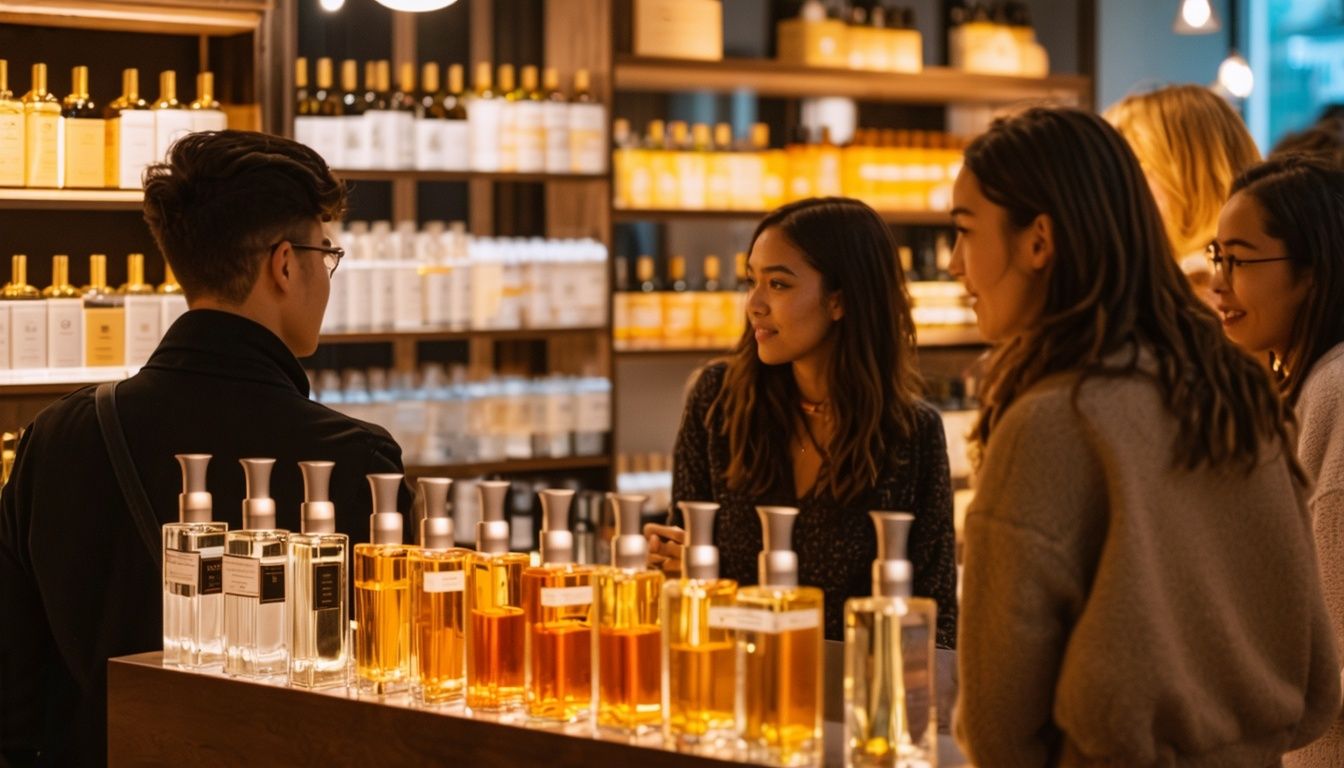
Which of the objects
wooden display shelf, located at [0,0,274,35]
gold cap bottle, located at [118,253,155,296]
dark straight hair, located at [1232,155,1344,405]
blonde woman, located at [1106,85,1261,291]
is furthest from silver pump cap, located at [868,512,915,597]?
wooden display shelf, located at [0,0,274,35]

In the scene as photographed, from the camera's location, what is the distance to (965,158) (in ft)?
5.66

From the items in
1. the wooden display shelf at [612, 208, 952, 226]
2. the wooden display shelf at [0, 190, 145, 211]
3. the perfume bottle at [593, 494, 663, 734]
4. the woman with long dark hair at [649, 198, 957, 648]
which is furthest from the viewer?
the wooden display shelf at [612, 208, 952, 226]

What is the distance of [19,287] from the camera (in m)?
4.20

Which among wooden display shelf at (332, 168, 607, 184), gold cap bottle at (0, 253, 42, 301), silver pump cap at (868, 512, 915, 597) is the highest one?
wooden display shelf at (332, 168, 607, 184)

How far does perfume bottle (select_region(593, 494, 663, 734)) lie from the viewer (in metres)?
1.67

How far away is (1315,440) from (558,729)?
1.29m

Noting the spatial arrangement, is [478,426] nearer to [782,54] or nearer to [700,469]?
[782,54]

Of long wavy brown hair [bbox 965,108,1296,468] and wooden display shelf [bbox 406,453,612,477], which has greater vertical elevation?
long wavy brown hair [bbox 965,108,1296,468]

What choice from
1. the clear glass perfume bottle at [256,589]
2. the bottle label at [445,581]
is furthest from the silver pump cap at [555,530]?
the clear glass perfume bottle at [256,589]

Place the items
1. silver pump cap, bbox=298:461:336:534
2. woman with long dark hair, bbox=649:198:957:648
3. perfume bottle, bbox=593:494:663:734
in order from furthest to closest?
woman with long dark hair, bbox=649:198:957:648, silver pump cap, bbox=298:461:336:534, perfume bottle, bbox=593:494:663:734

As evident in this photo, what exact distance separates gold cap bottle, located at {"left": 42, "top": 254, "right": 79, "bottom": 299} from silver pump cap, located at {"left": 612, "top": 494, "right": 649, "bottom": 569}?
2924 millimetres

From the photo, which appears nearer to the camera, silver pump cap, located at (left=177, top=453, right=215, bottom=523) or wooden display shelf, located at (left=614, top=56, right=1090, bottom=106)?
silver pump cap, located at (left=177, top=453, right=215, bottom=523)

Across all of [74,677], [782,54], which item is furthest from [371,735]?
[782,54]

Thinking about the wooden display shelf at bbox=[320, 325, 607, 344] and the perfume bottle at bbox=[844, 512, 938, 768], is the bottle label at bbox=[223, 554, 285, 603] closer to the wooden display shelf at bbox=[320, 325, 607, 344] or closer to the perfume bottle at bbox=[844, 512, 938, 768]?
the perfume bottle at bbox=[844, 512, 938, 768]
